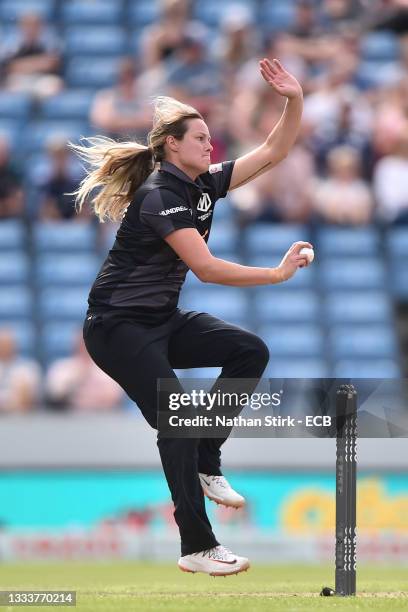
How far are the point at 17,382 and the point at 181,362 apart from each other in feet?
19.3

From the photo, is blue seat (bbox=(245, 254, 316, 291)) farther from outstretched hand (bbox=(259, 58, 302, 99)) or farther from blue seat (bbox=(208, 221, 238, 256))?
outstretched hand (bbox=(259, 58, 302, 99))

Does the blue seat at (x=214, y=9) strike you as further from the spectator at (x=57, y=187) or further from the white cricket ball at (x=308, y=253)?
the white cricket ball at (x=308, y=253)

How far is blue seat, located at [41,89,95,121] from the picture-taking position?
Answer: 1744cm

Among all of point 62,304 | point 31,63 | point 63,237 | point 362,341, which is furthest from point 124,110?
point 362,341

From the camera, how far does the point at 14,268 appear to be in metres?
15.5

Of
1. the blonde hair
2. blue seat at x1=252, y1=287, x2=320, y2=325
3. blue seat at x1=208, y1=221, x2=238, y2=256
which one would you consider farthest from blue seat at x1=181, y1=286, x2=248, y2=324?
the blonde hair

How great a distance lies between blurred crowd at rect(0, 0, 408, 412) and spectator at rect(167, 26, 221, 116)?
0.02 m

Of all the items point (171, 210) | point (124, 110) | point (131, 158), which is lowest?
point (171, 210)

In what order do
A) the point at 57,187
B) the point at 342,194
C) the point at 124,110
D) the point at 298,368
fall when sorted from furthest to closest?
the point at 124,110 → the point at 342,194 → the point at 57,187 → the point at 298,368

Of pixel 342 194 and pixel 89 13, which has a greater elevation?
pixel 89 13

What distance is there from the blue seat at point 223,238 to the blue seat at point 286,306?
1.89 feet

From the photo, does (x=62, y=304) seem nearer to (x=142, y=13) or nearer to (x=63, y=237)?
(x=63, y=237)

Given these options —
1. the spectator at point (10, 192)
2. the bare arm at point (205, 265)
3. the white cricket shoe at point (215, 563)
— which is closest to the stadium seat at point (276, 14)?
the spectator at point (10, 192)

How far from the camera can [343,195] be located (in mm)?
16312
